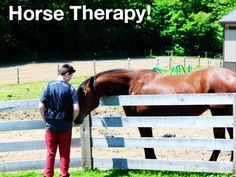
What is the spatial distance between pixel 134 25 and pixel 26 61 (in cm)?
1974

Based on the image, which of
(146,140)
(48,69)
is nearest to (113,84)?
(146,140)

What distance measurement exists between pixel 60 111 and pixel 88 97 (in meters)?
1.05

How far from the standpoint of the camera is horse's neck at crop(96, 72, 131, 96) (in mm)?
7297

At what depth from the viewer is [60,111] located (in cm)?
619

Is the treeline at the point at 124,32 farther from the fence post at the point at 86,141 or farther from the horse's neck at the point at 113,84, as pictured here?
the fence post at the point at 86,141

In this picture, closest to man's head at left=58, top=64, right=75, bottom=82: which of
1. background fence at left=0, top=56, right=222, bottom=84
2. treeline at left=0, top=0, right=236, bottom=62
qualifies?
background fence at left=0, top=56, right=222, bottom=84

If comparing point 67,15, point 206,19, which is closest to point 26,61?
point 67,15

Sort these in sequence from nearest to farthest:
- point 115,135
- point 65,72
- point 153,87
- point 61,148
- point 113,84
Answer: point 65,72, point 61,148, point 113,84, point 153,87, point 115,135

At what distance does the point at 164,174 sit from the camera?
6.88 metres

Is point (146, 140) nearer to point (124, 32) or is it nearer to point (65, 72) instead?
point (65, 72)

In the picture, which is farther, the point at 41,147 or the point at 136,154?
the point at 136,154

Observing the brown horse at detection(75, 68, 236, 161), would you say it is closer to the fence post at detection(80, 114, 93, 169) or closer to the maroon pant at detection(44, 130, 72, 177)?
the fence post at detection(80, 114, 93, 169)

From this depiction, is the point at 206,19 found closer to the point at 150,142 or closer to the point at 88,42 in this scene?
the point at 88,42

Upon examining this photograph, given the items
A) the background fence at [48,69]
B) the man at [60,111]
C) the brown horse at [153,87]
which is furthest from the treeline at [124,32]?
the man at [60,111]
